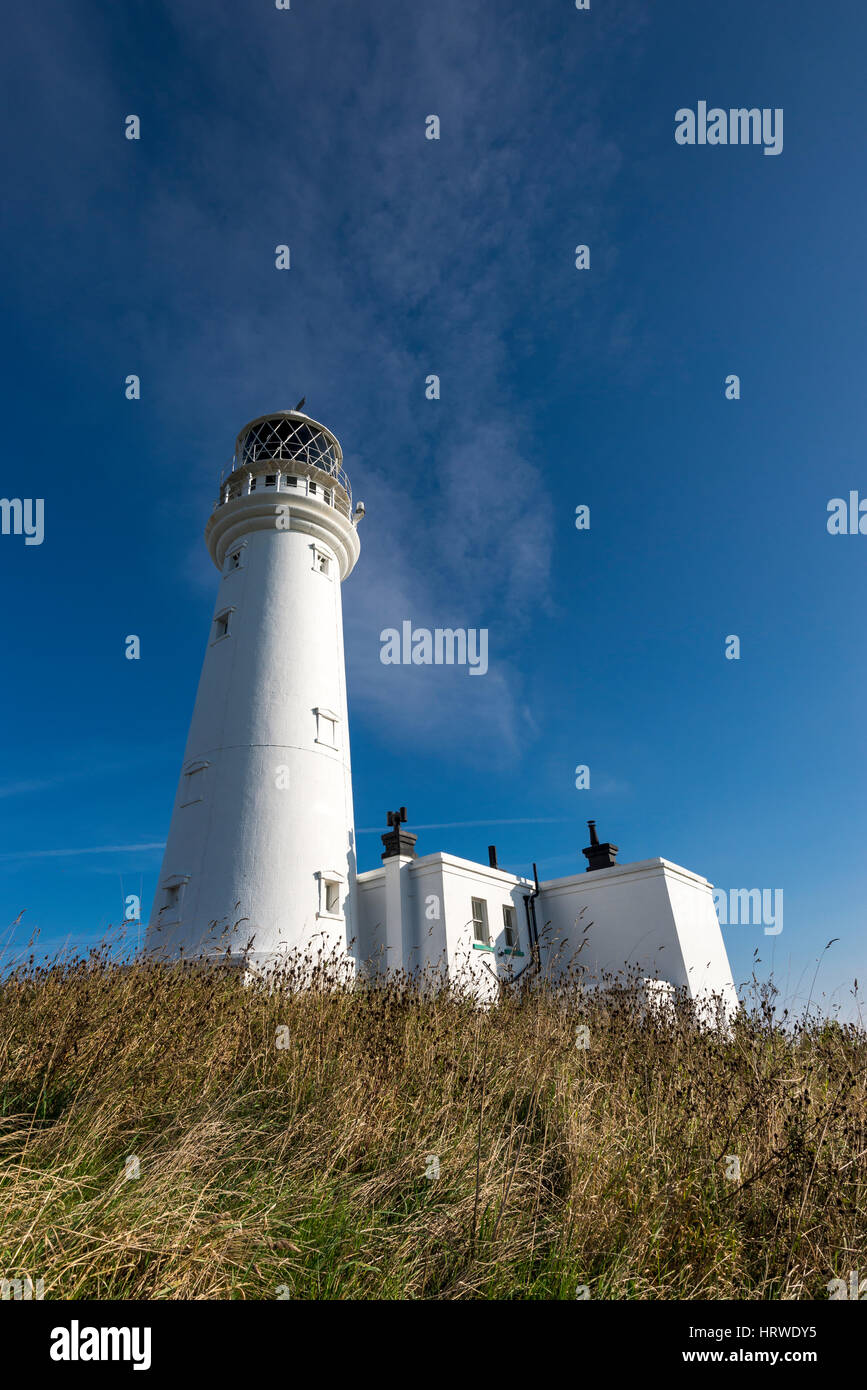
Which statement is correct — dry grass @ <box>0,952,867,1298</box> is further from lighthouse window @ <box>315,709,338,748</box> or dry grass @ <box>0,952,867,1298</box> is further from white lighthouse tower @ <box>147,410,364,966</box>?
lighthouse window @ <box>315,709,338,748</box>

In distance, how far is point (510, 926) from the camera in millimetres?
20641

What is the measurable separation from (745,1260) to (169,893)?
14.7 meters

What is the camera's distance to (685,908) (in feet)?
64.7

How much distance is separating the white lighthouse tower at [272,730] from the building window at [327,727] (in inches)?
1.5

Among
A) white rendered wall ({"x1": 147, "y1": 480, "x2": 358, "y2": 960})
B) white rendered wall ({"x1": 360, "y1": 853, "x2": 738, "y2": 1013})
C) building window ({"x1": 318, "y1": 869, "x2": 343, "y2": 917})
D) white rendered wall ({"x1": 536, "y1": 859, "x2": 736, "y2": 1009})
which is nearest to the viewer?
white rendered wall ({"x1": 147, "y1": 480, "x2": 358, "y2": 960})

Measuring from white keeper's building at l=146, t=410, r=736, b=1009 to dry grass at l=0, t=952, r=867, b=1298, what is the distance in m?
8.59

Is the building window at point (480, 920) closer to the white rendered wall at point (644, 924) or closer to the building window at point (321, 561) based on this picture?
A: the white rendered wall at point (644, 924)

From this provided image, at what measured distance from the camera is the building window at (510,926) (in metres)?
20.4

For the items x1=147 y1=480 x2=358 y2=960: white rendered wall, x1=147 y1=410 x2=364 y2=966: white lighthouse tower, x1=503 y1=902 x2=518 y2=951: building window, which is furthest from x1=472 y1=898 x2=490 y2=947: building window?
x1=147 y1=480 x2=358 y2=960: white rendered wall

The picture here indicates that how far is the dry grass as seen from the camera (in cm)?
293

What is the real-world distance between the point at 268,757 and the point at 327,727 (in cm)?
201

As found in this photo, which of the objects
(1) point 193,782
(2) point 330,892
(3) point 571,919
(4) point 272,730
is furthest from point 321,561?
(3) point 571,919

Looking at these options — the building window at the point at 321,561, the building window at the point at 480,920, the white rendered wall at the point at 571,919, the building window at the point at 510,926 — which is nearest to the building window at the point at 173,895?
the white rendered wall at the point at 571,919

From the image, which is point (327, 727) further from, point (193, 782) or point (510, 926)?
point (510, 926)
